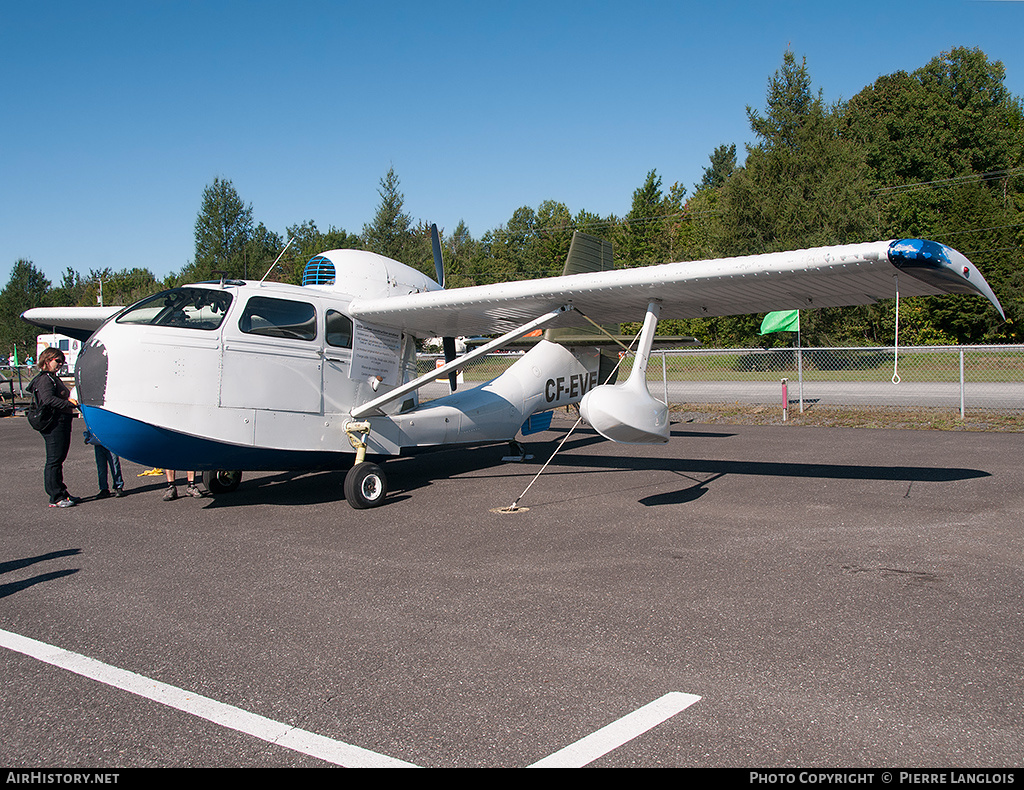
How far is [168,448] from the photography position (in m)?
7.18

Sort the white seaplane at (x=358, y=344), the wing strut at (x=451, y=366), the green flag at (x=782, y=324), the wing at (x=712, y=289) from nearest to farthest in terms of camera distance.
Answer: the wing at (x=712, y=289), the white seaplane at (x=358, y=344), the wing strut at (x=451, y=366), the green flag at (x=782, y=324)

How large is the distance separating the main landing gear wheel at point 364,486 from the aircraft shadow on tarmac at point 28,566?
8.97 ft

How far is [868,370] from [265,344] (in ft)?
77.4

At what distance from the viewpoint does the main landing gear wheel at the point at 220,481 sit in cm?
925

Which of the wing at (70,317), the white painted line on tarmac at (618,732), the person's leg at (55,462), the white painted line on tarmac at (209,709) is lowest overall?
the white painted line on tarmac at (209,709)

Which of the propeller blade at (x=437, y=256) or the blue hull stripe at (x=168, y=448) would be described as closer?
the blue hull stripe at (x=168, y=448)

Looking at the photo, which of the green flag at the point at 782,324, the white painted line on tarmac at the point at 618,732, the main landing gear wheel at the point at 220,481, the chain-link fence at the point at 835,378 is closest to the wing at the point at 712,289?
the main landing gear wheel at the point at 220,481

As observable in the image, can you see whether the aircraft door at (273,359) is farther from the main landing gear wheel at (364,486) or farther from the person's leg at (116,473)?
the person's leg at (116,473)

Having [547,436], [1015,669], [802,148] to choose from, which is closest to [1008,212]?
[802,148]

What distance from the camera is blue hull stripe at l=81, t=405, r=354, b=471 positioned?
6.96m

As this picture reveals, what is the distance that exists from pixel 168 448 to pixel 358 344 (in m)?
2.63

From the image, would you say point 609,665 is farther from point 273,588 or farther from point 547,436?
point 547,436

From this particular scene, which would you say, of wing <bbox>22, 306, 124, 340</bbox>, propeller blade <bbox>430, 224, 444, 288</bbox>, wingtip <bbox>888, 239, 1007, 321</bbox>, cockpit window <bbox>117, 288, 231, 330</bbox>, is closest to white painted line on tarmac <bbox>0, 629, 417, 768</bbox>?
cockpit window <bbox>117, 288, 231, 330</bbox>

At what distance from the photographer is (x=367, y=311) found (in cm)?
882
